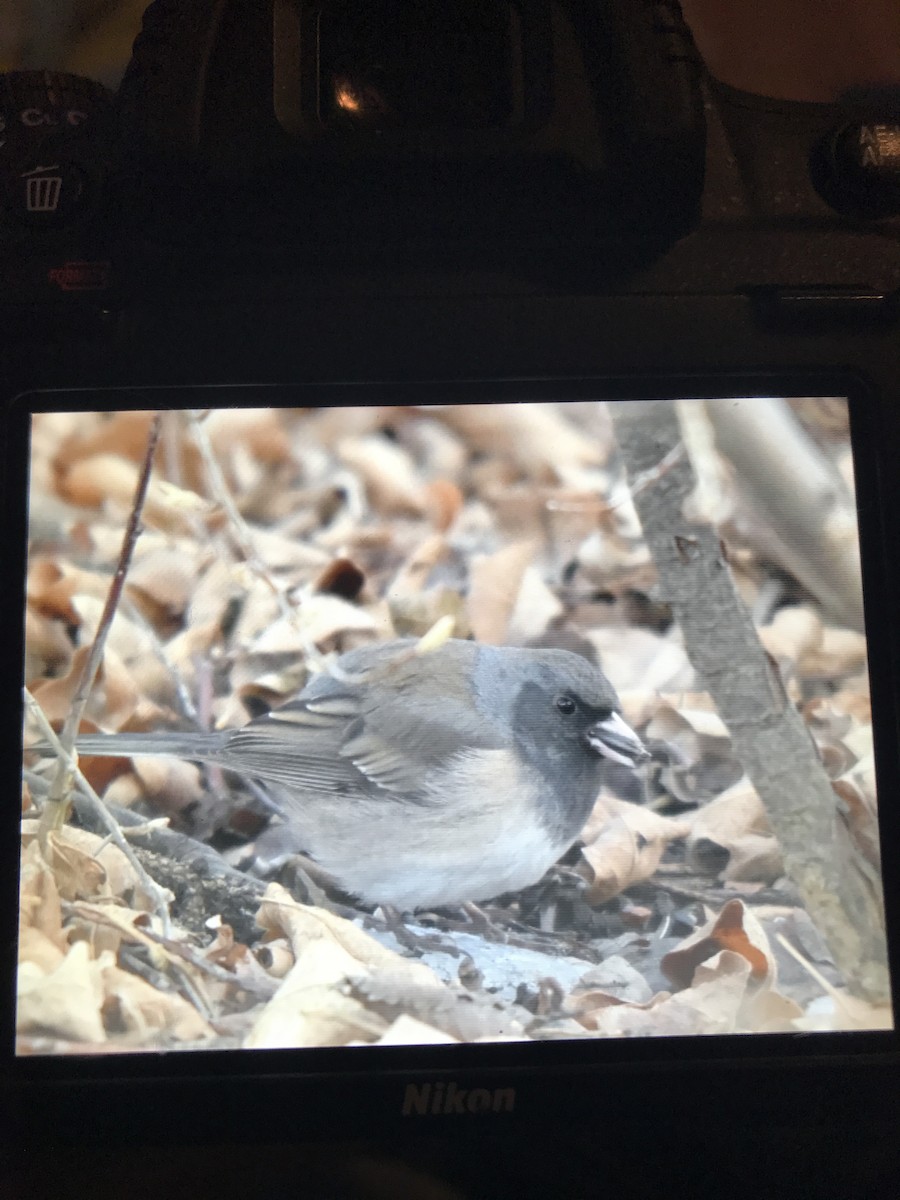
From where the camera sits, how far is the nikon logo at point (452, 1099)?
611 millimetres

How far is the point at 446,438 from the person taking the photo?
0.65m

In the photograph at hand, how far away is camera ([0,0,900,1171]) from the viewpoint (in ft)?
2.02

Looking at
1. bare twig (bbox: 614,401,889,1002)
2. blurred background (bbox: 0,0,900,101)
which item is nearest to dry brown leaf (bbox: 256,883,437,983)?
bare twig (bbox: 614,401,889,1002)

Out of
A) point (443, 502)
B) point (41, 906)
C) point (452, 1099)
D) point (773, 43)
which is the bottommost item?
point (452, 1099)

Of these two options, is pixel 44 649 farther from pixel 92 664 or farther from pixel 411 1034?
pixel 411 1034

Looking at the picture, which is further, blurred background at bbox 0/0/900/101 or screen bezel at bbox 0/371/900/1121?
blurred background at bbox 0/0/900/101

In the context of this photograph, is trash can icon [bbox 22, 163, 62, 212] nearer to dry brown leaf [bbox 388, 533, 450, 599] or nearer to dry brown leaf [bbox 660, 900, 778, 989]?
dry brown leaf [bbox 388, 533, 450, 599]

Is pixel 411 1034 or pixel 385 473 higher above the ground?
pixel 385 473

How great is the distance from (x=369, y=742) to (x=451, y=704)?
6cm

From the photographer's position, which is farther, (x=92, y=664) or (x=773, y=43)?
(x=773, y=43)

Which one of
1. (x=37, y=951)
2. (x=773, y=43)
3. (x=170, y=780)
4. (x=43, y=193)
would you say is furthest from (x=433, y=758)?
(x=773, y=43)

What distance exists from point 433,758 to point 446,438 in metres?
0.21

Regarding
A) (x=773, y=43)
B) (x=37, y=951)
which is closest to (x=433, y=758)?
(x=37, y=951)

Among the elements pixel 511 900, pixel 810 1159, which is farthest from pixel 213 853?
pixel 810 1159
